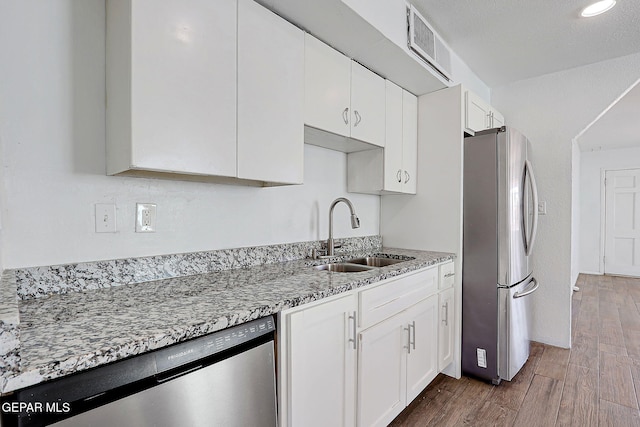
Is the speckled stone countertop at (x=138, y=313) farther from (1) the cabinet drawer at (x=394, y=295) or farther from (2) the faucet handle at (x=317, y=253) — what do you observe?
(2) the faucet handle at (x=317, y=253)

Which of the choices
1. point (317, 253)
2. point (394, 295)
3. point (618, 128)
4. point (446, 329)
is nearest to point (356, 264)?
point (317, 253)

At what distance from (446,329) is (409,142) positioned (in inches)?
53.7

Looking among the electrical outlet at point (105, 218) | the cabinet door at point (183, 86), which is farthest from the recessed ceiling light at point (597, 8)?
the electrical outlet at point (105, 218)

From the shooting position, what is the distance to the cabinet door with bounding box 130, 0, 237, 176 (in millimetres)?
1040

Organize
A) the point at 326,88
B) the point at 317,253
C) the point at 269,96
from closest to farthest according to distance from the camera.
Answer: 1. the point at 269,96
2. the point at 326,88
3. the point at 317,253

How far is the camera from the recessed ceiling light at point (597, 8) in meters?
1.96

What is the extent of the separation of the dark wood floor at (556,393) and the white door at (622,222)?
3.64 meters

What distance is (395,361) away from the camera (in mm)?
1665

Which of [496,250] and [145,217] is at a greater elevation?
[145,217]

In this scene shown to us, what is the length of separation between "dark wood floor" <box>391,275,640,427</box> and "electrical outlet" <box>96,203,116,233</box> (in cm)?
174

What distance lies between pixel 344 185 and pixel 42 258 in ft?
5.61

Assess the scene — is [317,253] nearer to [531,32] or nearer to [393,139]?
[393,139]

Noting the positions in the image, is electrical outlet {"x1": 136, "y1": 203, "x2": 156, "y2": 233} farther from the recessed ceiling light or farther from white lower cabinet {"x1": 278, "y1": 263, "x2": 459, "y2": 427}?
the recessed ceiling light

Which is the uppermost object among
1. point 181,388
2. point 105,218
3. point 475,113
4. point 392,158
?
point 475,113
